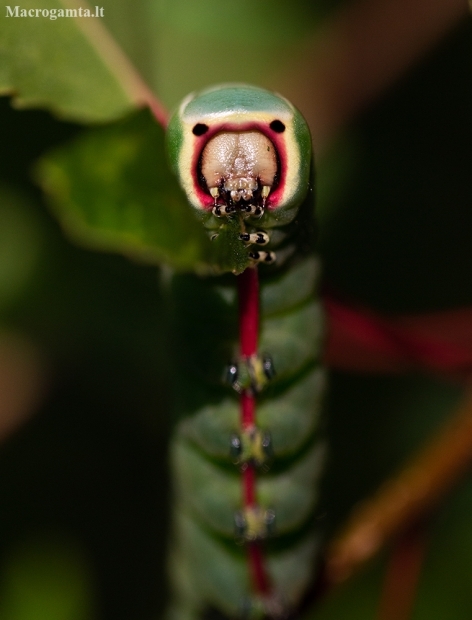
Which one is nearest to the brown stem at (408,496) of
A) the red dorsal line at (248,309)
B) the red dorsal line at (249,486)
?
the red dorsal line at (249,486)

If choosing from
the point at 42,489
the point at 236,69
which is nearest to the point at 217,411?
the point at 42,489

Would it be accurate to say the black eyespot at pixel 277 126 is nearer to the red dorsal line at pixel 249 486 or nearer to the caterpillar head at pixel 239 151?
the caterpillar head at pixel 239 151

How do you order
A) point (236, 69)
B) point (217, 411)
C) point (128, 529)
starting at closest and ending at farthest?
point (217, 411), point (128, 529), point (236, 69)

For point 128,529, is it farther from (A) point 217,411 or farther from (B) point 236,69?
(B) point 236,69

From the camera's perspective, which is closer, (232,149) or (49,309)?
(232,149)

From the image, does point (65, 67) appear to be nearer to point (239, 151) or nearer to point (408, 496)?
point (239, 151)

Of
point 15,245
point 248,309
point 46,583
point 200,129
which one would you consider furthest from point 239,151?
point 46,583
